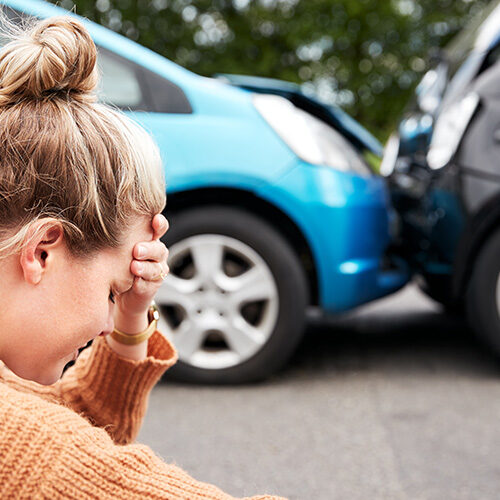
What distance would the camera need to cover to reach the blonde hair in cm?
96

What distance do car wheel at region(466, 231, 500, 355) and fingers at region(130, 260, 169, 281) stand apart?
2.27m

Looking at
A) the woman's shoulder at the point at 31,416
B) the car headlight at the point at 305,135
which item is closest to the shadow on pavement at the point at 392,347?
the car headlight at the point at 305,135

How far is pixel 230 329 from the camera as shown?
310cm

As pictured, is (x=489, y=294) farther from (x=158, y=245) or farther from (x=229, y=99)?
(x=158, y=245)

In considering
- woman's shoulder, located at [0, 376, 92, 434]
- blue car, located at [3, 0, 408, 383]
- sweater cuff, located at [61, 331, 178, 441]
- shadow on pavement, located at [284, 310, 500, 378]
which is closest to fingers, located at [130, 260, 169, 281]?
woman's shoulder, located at [0, 376, 92, 434]

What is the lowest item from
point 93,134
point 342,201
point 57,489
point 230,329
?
point 230,329

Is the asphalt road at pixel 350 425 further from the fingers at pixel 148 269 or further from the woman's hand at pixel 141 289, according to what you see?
the fingers at pixel 148 269

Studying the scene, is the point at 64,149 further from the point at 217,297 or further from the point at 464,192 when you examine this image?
the point at 464,192

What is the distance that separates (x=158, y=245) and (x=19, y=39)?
0.33 meters

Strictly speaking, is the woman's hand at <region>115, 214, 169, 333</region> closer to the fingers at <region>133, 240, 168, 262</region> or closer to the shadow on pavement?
the fingers at <region>133, 240, 168, 262</region>

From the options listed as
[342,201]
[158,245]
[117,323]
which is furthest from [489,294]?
[158,245]

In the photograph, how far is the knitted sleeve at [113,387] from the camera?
1518 millimetres

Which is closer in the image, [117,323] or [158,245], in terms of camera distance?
[158,245]

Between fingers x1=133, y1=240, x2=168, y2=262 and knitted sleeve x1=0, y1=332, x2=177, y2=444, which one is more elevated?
fingers x1=133, y1=240, x2=168, y2=262
